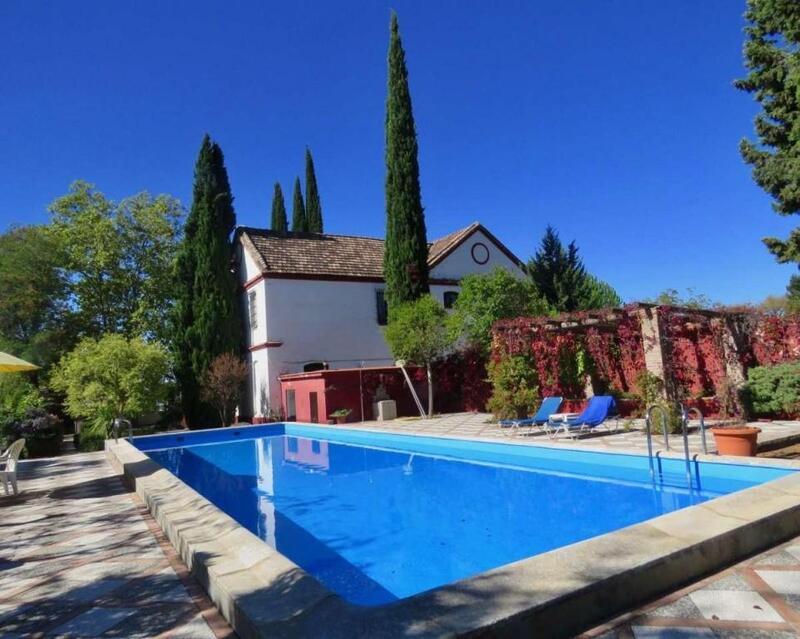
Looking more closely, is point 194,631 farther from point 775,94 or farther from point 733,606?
point 775,94

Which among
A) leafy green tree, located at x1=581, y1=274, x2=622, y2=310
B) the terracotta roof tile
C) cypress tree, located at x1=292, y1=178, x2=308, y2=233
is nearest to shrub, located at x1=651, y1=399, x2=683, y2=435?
the terracotta roof tile

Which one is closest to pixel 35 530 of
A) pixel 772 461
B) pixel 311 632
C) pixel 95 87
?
pixel 311 632

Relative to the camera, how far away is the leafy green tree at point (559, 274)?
90.7 feet

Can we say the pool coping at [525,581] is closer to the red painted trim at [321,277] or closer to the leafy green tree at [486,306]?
the leafy green tree at [486,306]

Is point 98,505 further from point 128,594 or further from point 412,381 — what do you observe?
point 412,381

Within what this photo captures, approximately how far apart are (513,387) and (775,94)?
11654 millimetres

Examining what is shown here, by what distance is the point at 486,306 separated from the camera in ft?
59.7

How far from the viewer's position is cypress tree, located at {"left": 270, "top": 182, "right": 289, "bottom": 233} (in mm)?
39375

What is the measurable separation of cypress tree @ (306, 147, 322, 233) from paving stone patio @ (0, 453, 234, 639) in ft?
102

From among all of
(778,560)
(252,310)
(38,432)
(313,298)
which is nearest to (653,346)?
(778,560)

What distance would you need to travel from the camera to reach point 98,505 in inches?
284

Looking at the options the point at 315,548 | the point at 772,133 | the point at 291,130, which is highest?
the point at 291,130

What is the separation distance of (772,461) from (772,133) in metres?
13.8

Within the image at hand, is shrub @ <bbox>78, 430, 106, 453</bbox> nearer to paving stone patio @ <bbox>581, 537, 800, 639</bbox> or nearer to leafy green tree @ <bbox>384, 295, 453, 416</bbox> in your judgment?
leafy green tree @ <bbox>384, 295, 453, 416</bbox>
